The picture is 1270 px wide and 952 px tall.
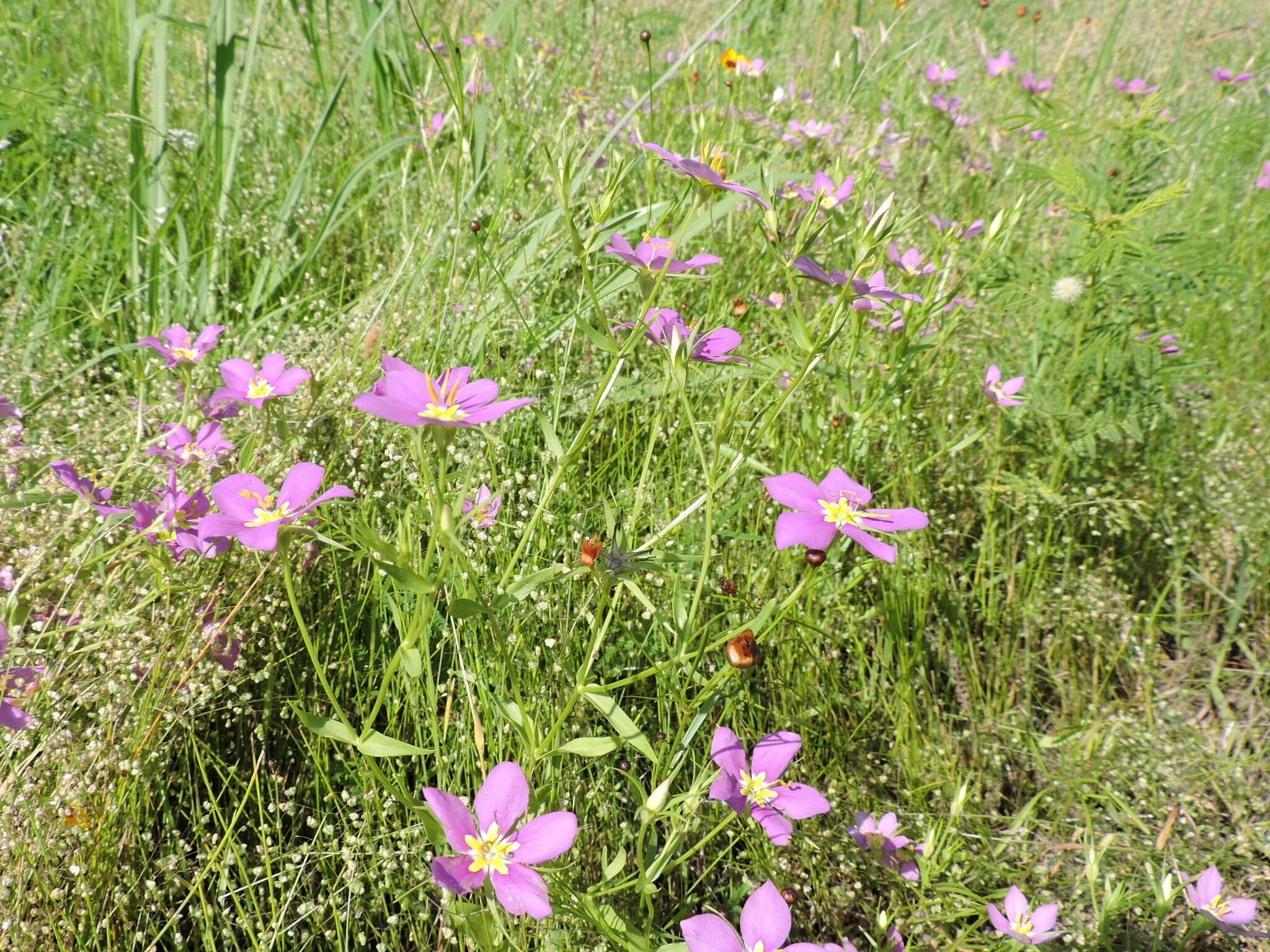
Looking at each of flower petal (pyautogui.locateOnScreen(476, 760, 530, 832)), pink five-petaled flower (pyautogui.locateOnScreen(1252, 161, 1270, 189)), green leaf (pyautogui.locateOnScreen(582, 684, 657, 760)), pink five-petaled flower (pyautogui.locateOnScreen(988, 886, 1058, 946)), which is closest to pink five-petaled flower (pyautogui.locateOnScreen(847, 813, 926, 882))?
pink five-petaled flower (pyautogui.locateOnScreen(988, 886, 1058, 946))

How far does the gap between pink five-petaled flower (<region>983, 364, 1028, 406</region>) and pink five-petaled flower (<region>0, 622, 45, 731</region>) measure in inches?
73.0

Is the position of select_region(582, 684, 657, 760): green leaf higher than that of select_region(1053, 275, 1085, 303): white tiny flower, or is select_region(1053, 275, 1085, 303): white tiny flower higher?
select_region(1053, 275, 1085, 303): white tiny flower

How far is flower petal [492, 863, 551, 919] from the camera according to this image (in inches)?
35.3

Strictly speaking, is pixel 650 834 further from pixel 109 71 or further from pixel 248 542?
pixel 109 71

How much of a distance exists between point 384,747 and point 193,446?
770 mm

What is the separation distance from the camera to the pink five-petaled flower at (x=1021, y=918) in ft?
4.13

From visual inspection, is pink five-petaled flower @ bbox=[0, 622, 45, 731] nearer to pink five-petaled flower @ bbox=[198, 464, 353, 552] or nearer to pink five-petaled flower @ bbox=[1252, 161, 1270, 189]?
pink five-petaled flower @ bbox=[198, 464, 353, 552]

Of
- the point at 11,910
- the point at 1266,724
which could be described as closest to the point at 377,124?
the point at 11,910

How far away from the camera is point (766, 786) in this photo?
1229mm

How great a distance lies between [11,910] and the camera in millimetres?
1134

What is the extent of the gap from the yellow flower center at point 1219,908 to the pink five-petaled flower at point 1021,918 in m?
0.22

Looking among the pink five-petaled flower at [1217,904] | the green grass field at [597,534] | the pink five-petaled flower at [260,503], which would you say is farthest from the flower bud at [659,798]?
the pink five-petaled flower at [1217,904]

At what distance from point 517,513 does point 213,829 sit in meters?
0.74

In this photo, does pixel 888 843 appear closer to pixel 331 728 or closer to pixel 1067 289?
pixel 331 728
